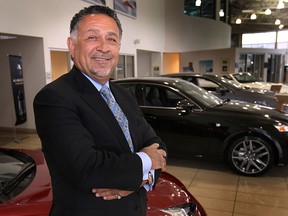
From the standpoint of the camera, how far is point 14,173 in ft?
6.57

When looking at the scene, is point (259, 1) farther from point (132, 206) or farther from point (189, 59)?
point (132, 206)

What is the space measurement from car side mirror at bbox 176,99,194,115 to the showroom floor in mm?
879

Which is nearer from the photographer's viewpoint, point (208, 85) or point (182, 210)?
point (182, 210)

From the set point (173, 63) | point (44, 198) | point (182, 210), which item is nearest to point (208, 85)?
point (182, 210)

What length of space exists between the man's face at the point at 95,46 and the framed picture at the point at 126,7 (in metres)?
8.44

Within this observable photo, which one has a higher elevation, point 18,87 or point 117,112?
point 117,112

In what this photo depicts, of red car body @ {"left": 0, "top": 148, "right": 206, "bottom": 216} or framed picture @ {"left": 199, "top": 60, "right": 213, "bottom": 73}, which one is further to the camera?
framed picture @ {"left": 199, "top": 60, "right": 213, "bottom": 73}

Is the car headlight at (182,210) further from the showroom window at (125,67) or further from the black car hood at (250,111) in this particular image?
the showroom window at (125,67)

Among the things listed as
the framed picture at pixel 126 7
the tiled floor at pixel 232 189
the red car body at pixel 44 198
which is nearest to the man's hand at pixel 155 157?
the red car body at pixel 44 198

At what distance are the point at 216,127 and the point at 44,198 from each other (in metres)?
2.84

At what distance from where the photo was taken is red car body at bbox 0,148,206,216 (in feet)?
5.13

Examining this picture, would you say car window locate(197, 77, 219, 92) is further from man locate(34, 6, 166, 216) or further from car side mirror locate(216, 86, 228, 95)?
man locate(34, 6, 166, 216)

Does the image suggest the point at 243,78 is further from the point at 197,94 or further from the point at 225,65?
the point at 197,94

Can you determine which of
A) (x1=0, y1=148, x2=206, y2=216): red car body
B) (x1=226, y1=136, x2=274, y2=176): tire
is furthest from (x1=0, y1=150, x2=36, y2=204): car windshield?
(x1=226, y1=136, x2=274, y2=176): tire
